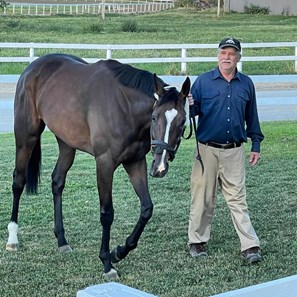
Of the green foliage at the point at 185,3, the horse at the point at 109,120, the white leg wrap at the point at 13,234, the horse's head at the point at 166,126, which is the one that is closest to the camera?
the horse's head at the point at 166,126

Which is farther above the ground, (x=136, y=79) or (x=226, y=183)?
(x=136, y=79)

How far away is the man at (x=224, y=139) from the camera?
6578mm

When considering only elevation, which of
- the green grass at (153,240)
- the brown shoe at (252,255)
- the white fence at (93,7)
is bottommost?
the green grass at (153,240)

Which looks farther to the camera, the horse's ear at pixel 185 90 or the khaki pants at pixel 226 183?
the khaki pants at pixel 226 183

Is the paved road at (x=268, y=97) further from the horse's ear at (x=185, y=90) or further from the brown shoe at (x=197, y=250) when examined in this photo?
the horse's ear at (x=185, y=90)

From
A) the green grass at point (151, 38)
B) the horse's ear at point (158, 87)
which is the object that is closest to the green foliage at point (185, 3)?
the green grass at point (151, 38)

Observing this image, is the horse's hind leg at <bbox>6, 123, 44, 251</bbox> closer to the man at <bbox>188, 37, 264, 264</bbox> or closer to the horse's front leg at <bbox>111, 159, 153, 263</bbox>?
the horse's front leg at <bbox>111, 159, 153, 263</bbox>

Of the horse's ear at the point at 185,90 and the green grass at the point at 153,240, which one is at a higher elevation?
the horse's ear at the point at 185,90

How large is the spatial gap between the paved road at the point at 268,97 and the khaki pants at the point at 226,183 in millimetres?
8172

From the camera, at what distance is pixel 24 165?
24.7ft

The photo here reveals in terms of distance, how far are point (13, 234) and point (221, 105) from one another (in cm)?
219

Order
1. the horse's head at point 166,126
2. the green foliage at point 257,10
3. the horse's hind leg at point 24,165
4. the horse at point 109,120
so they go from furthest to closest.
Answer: the green foliage at point 257,10 < the horse's hind leg at point 24,165 < the horse at point 109,120 < the horse's head at point 166,126

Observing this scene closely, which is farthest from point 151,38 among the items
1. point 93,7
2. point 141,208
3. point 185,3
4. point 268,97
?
point 185,3

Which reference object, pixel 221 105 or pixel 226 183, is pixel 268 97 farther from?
pixel 221 105
